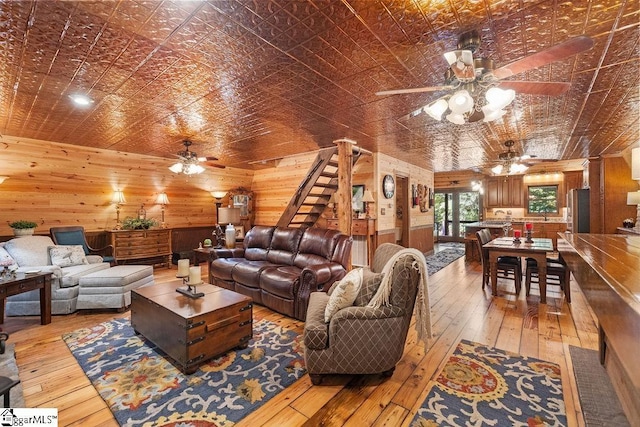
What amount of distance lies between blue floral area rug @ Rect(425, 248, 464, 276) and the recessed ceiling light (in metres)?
6.03

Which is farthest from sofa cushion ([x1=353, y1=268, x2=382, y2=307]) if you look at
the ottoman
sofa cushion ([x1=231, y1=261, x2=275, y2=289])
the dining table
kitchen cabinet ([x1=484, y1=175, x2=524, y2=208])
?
kitchen cabinet ([x1=484, y1=175, x2=524, y2=208])

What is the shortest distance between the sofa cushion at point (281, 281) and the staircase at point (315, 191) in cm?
180

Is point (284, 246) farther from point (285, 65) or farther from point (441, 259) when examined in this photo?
point (441, 259)

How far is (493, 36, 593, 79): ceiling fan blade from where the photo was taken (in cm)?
145

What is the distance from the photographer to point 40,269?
137 inches

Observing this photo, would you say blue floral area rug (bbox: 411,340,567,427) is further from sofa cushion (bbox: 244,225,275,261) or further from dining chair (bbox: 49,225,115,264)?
dining chair (bbox: 49,225,115,264)

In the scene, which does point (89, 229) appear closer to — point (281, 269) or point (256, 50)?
point (281, 269)

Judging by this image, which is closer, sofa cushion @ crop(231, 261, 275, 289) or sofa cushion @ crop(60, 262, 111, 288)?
sofa cushion @ crop(60, 262, 111, 288)

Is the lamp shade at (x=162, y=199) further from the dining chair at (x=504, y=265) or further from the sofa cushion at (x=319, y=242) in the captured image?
the dining chair at (x=504, y=265)

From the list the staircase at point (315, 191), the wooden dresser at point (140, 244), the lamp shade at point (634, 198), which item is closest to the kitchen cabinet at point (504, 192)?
the lamp shade at point (634, 198)

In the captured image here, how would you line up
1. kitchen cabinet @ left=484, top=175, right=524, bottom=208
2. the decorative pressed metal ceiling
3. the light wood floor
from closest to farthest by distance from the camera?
the decorative pressed metal ceiling
the light wood floor
kitchen cabinet @ left=484, top=175, right=524, bottom=208

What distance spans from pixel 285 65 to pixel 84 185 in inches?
206

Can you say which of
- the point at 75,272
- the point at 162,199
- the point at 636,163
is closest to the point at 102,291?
the point at 75,272

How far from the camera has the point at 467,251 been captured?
22.6ft
